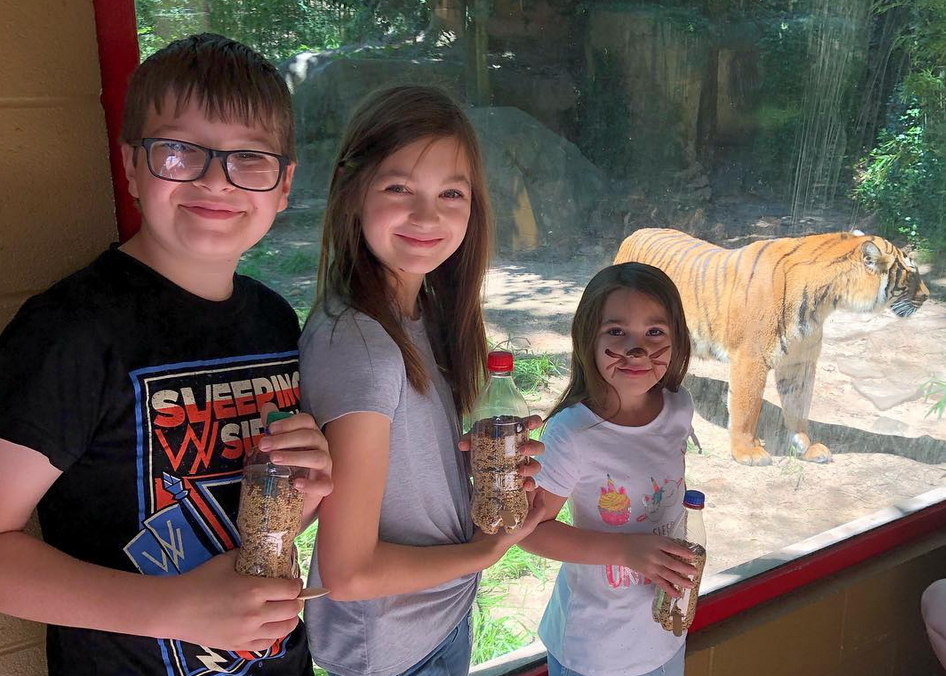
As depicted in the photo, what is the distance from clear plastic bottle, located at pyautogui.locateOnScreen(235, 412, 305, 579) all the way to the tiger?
1.22m

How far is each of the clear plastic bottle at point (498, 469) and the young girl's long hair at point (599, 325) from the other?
0.33 meters

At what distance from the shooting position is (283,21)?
1.42 metres

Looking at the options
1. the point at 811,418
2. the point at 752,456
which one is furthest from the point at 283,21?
the point at 811,418

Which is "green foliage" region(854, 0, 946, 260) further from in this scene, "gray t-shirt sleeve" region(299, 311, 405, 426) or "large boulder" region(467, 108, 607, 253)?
"gray t-shirt sleeve" region(299, 311, 405, 426)

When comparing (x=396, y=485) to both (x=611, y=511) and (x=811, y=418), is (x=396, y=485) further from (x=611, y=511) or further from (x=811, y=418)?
(x=811, y=418)

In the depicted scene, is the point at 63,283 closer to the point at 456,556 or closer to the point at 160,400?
the point at 160,400

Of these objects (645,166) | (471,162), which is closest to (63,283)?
(471,162)

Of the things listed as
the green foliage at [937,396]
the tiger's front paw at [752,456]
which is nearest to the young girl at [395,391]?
the tiger's front paw at [752,456]

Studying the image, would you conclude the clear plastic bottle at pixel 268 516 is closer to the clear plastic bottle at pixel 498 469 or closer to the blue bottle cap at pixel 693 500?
the clear plastic bottle at pixel 498 469

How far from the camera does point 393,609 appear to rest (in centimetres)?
127

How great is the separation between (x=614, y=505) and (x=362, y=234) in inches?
29.3

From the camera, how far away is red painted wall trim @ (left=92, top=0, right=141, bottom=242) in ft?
3.99

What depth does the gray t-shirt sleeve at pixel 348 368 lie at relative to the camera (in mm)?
1114

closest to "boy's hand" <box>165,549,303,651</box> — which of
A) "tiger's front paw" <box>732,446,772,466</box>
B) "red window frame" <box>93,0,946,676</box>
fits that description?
"red window frame" <box>93,0,946,676</box>
